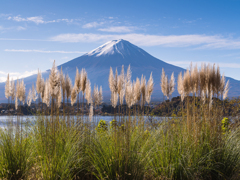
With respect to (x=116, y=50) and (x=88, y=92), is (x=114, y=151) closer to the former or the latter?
(x=88, y=92)

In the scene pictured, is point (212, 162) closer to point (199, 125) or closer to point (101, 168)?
point (199, 125)

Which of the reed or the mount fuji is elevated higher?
the mount fuji

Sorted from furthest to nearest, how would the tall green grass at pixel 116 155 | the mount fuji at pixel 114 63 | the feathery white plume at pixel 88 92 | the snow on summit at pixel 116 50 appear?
the snow on summit at pixel 116 50 → the mount fuji at pixel 114 63 → the feathery white plume at pixel 88 92 → the tall green grass at pixel 116 155

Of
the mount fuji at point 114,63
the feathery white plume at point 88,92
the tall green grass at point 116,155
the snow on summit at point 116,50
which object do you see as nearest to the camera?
the tall green grass at point 116,155

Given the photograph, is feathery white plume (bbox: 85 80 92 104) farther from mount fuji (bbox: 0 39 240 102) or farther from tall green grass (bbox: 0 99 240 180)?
mount fuji (bbox: 0 39 240 102)

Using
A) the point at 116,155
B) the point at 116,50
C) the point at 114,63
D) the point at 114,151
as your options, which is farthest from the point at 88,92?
the point at 116,50

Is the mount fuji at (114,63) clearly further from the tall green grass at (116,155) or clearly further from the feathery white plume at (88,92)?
the tall green grass at (116,155)

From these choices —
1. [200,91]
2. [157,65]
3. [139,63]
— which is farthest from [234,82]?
[200,91]

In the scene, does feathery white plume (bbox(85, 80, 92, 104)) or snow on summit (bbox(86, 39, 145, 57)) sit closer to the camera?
feathery white plume (bbox(85, 80, 92, 104))

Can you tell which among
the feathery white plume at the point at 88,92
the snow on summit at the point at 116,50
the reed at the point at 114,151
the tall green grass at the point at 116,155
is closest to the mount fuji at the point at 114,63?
the snow on summit at the point at 116,50

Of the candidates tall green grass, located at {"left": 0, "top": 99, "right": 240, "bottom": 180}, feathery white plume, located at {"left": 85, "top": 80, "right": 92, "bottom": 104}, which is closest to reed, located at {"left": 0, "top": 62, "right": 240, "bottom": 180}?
tall green grass, located at {"left": 0, "top": 99, "right": 240, "bottom": 180}

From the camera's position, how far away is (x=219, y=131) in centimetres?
467

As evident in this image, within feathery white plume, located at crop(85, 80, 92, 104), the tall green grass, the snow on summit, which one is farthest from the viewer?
the snow on summit

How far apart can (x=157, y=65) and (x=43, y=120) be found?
166798 mm
